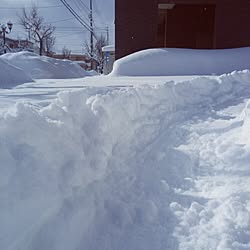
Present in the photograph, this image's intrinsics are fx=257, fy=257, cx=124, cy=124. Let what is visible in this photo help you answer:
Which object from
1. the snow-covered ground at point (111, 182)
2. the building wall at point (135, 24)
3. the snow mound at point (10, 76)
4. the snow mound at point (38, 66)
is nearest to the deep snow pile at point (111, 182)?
the snow-covered ground at point (111, 182)

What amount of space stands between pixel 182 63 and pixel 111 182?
6.66 metres

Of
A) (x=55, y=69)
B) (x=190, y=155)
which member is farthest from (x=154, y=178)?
(x=55, y=69)

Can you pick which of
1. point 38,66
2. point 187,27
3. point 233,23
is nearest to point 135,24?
point 233,23

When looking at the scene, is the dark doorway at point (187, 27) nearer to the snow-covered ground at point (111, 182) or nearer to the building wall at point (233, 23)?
the building wall at point (233, 23)

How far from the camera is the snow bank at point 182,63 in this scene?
7863 millimetres

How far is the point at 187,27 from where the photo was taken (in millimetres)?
13266

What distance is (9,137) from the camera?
4.93 feet

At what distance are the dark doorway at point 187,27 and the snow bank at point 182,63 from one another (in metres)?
5.20

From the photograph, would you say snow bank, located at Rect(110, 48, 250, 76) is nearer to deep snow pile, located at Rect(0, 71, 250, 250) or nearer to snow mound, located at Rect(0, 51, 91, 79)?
snow mound, located at Rect(0, 51, 91, 79)

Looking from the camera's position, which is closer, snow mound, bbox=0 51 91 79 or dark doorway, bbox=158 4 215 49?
snow mound, bbox=0 51 91 79

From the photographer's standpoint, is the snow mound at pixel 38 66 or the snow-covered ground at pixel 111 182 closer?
the snow-covered ground at pixel 111 182

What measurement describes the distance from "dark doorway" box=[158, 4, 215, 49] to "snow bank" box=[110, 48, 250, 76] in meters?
5.20

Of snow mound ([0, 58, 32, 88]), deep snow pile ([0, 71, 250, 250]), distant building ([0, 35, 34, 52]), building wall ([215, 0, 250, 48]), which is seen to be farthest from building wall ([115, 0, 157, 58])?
distant building ([0, 35, 34, 52])

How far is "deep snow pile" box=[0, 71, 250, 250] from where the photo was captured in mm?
1317
